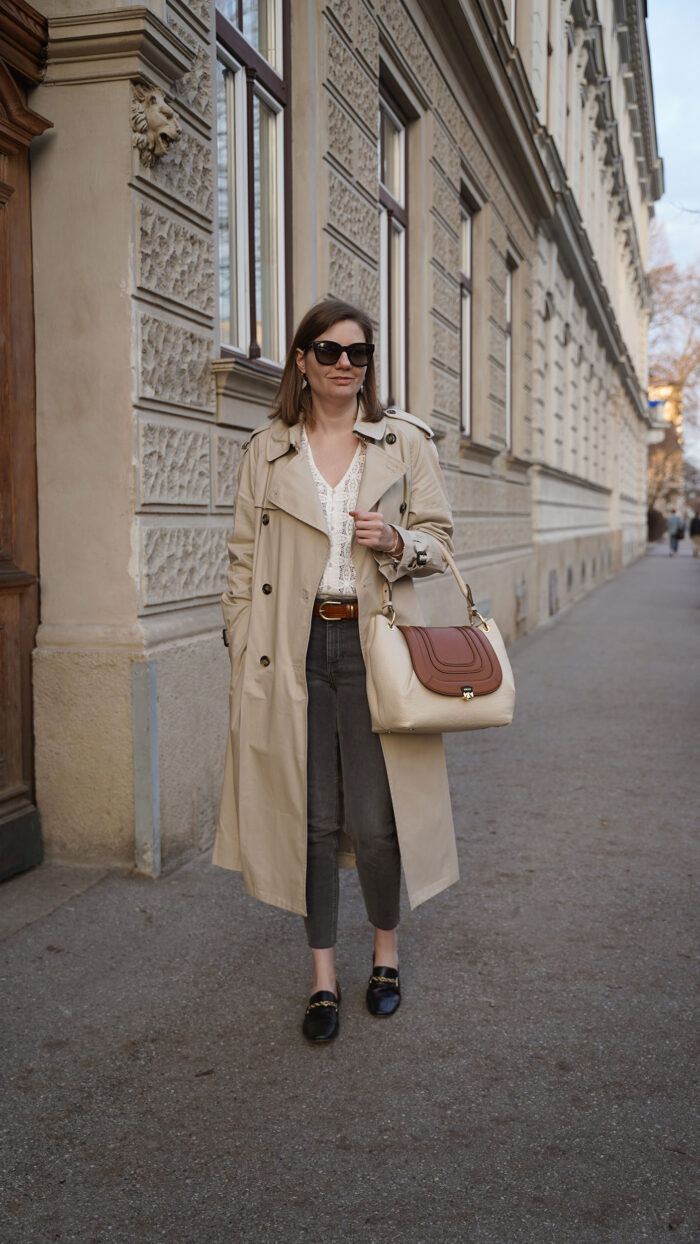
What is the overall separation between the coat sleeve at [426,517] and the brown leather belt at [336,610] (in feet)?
0.43

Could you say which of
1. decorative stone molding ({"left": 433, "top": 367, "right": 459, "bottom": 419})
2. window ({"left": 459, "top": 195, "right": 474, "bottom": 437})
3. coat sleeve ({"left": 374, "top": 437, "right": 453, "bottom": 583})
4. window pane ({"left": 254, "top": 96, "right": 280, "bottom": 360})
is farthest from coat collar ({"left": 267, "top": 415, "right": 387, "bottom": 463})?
window ({"left": 459, "top": 195, "right": 474, "bottom": 437})

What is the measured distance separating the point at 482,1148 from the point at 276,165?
17.1 feet

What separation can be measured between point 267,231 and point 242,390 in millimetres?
1449

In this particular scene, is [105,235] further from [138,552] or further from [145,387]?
[138,552]

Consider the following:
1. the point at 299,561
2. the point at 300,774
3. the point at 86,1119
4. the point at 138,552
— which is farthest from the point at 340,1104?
the point at 138,552

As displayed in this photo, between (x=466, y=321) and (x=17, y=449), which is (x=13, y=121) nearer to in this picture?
(x=17, y=449)

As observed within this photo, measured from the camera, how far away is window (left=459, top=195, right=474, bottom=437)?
37.6ft

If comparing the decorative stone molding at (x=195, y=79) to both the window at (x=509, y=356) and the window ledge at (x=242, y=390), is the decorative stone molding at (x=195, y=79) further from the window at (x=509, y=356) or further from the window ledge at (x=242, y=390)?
the window at (x=509, y=356)

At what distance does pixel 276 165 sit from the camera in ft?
20.3

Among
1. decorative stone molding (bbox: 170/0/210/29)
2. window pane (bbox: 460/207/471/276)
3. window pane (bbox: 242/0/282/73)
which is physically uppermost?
window pane (bbox: 460/207/471/276)

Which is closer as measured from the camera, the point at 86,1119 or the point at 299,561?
the point at 86,1119

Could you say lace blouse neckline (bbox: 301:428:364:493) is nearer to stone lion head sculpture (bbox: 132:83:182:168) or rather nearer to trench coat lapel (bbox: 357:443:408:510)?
trench coat lapel (bbox: 357:443:408:510)

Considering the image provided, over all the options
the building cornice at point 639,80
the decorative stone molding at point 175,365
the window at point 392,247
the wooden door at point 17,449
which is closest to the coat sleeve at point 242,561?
the decorative stone molding at point 175,365

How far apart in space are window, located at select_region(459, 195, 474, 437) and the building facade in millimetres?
366
